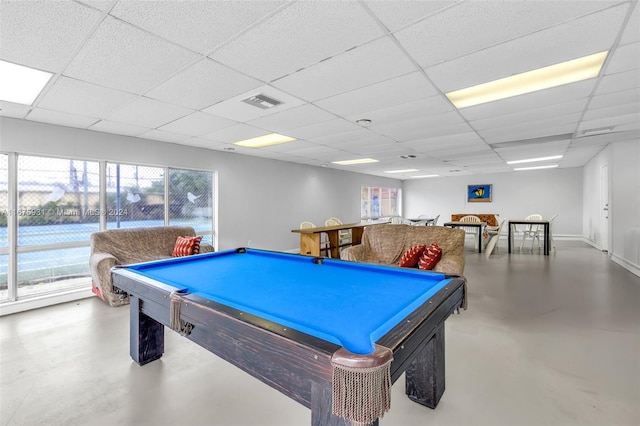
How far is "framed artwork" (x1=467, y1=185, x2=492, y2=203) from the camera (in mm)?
11230

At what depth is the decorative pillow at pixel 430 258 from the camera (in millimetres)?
3271

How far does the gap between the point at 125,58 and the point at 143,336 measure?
2.14 m

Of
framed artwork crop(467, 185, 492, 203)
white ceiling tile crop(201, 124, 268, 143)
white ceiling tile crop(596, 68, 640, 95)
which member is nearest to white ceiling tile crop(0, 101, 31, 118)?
white ceiling tile crop(201, 124, 268, 143)

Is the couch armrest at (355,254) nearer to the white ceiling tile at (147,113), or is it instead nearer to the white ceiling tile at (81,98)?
the white ceiling tile at (147,113)

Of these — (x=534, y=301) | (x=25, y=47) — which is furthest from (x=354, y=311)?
(x=534, y=301)

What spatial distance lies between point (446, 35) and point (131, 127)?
4107 millimetres

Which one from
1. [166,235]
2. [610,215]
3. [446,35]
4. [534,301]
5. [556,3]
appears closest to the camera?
[556,3]

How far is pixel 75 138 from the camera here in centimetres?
418

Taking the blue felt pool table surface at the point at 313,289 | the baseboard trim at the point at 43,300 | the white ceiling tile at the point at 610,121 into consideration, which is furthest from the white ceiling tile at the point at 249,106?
the white ceiling tile at the point at 610,121

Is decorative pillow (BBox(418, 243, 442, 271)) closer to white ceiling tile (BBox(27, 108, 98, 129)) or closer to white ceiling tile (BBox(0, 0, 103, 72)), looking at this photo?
white ceiling tile (BBox(0, 0, 103, 72))

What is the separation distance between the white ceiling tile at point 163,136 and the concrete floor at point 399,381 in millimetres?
2538

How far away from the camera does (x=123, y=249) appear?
168 inches

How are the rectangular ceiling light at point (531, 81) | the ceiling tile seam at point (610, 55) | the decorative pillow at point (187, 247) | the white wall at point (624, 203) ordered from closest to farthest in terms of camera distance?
1. the ceiling tile seam at point (610, 55)
2. the rectangular ceiling light at point (531, 81)
3. the decorative pillow at point (187, 247)
4. the white wall at point (624, 203)

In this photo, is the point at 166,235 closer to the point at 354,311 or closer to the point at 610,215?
the point at 354,311
